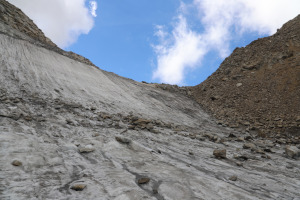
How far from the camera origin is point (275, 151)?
820 centimetres

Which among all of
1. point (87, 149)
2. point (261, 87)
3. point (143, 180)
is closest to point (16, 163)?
point (87, 149)

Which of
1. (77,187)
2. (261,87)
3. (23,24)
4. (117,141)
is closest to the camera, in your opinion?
(77,187)

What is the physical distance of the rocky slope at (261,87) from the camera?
13578 millimetres

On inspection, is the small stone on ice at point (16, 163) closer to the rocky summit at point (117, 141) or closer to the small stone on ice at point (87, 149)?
the rocky summit at point (117, 141)

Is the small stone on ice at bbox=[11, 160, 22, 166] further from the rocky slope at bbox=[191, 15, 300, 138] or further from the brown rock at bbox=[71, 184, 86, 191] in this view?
the rocky slope at bbox=[191, 15, 300, 138]

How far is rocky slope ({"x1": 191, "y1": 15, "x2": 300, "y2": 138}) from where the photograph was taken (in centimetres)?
1358

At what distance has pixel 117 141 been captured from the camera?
20.2 feet

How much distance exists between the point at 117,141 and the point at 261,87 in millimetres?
14754

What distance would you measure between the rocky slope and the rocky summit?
122mm

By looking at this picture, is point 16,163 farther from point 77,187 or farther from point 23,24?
point 23,24

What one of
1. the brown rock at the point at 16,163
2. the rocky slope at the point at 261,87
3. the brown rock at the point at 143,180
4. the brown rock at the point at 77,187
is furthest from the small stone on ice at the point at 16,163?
A: the rocky slope at the point at 261,87

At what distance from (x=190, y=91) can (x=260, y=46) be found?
8086 millimetres

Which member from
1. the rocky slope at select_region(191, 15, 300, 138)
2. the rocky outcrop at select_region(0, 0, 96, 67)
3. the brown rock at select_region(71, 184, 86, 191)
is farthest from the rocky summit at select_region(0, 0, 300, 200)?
the rocky outcrop at select_region(0, 0, 96, 67)

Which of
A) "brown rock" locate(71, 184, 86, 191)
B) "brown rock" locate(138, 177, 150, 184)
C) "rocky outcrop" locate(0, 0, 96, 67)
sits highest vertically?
"rocky outcrop" locate(0, 0, 96, 67)
